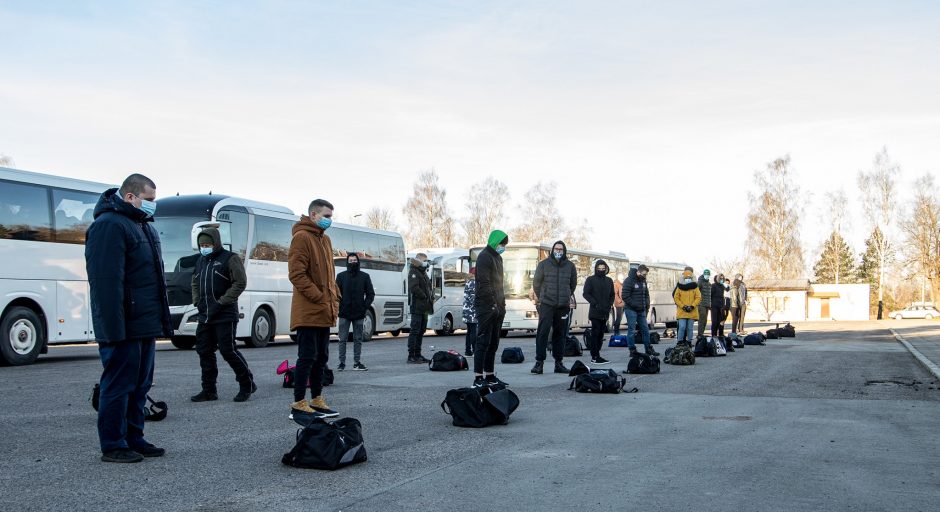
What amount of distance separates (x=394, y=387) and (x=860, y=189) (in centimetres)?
6964

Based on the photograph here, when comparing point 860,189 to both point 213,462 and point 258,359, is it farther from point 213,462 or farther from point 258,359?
point 213,462

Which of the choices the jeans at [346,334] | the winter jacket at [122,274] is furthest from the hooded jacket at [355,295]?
the winter jacket at [122,274]

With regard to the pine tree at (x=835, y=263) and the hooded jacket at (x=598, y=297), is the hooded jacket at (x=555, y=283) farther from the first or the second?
the pine tree at (x=835, y=263)

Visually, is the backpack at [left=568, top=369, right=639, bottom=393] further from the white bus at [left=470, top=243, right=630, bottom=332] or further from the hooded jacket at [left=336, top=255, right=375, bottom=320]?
the white bus at [left=470, top=243, right=630, bottom=332]

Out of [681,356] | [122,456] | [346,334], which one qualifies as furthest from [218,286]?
[681,356]

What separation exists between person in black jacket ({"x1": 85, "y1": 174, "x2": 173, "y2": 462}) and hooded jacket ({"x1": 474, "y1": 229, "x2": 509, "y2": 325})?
4.72 meters

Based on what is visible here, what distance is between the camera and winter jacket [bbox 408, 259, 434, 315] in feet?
51.4

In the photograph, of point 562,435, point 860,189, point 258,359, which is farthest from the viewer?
point 860,189

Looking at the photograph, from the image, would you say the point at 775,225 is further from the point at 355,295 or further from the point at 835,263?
the point at 355,295

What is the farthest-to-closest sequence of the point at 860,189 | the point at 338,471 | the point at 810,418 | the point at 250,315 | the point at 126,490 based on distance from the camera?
the point at 860,189
the point at 250,315
the point at 810,418
the point at 338,471
the point at 126,490

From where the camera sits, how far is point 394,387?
36.3ft

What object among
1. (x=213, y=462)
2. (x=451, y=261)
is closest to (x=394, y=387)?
(x=213, y=462)

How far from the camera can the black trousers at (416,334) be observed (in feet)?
50.5

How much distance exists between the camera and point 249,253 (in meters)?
Answer: 21.0
